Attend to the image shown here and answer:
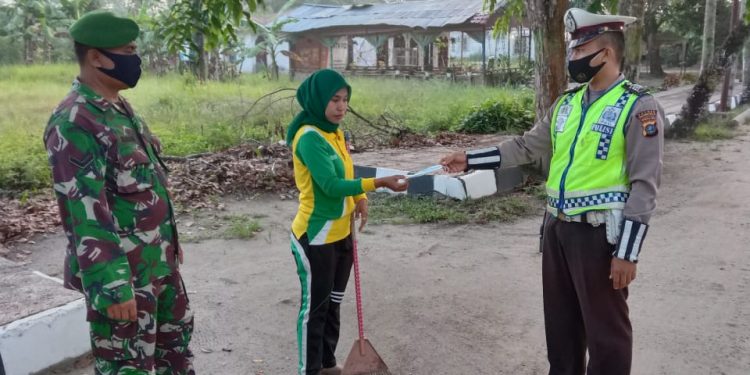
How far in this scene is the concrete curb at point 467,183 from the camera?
22.4ft

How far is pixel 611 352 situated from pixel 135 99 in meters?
14.0

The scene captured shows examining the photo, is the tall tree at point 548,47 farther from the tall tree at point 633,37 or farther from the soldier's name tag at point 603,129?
the soldier's name tag at point 603,129

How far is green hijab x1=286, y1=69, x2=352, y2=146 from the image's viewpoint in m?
2.78

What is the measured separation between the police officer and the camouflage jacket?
165cm

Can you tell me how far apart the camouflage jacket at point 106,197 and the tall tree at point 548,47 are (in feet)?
16.8

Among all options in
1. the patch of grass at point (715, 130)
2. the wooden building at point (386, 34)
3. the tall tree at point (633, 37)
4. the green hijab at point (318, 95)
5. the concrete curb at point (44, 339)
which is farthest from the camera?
the wooden building at point (386, 34)

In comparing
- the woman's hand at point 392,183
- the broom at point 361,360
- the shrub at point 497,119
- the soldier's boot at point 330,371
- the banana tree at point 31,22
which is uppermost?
the banana tree at point 31,22

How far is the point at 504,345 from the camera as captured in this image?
3.66m

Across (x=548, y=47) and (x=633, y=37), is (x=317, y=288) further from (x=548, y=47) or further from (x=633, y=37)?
(x=633, y=37)

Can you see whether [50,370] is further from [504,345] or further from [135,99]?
[135,99]

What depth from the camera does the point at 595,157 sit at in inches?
94.7

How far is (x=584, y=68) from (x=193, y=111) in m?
11.3

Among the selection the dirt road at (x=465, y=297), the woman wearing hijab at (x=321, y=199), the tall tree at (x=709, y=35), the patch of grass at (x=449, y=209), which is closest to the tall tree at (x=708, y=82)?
the tall tree at (x=709, y=35)

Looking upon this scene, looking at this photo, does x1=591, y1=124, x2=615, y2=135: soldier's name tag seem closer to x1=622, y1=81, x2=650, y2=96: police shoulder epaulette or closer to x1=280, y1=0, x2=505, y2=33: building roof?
x1=622, y1=81, x2=650, y2=96: police shoulder epaulette
